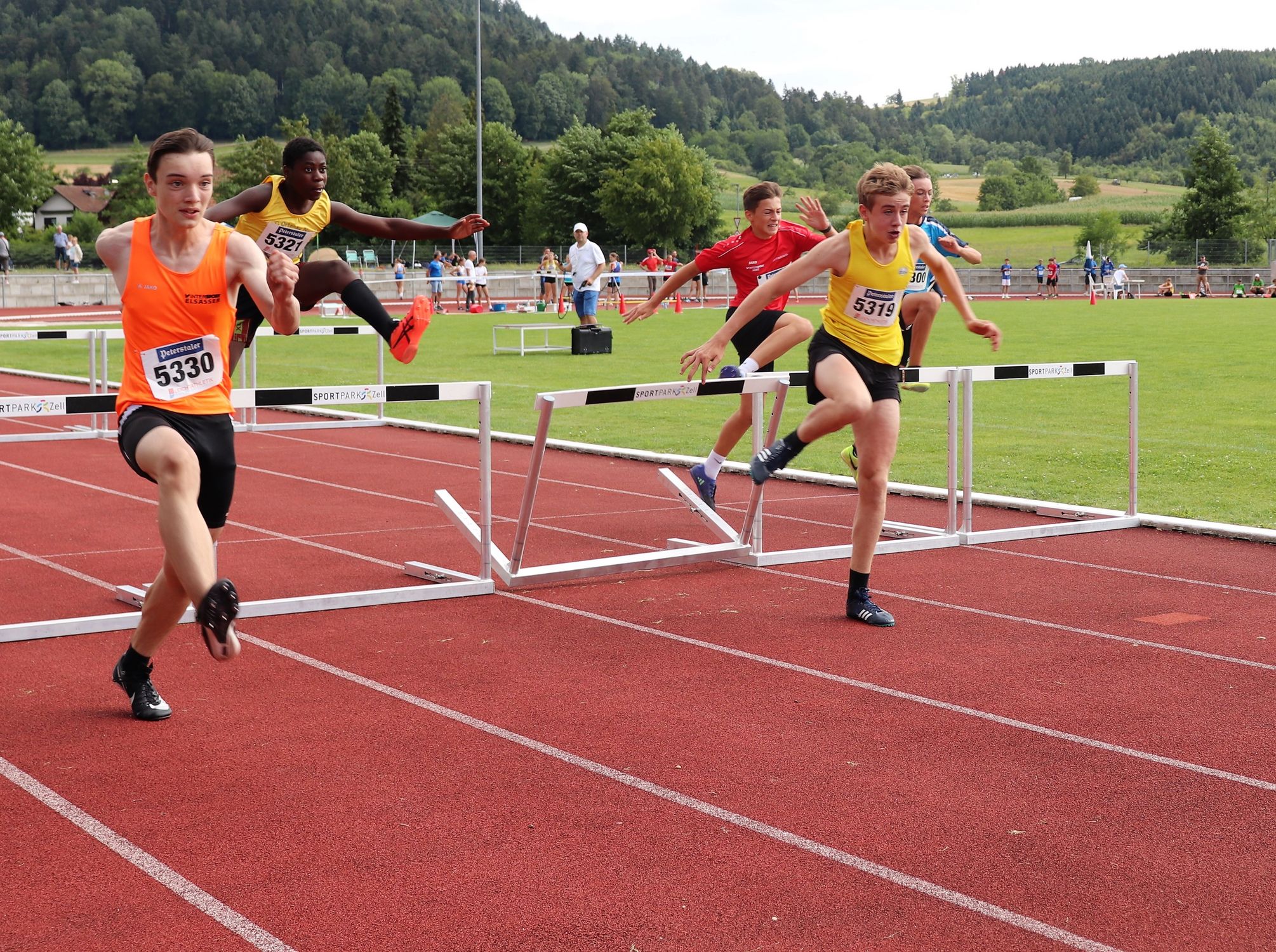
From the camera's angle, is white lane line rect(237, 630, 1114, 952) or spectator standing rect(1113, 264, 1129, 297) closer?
white lane line rect(237, 630, 1114, 952)

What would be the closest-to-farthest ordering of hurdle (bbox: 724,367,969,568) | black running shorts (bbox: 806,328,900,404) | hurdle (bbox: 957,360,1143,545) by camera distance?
black running shorts (bbox: 806,328,900,404), hurdle (bbox: 724,367,969,568), hurdle (bbox: 957,360,1143,545)

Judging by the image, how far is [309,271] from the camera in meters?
7.98

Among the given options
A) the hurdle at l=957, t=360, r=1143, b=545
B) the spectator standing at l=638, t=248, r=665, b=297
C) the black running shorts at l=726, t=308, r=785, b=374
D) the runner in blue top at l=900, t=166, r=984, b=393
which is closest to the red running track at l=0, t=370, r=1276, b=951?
the hurdle at l=957, t=360, r=1143, b=545

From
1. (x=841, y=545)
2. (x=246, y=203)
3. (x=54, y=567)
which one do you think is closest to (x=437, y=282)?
(x=246, y=203)

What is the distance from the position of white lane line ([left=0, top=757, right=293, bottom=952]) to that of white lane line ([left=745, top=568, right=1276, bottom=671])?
4035 mm

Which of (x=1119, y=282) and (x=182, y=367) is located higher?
(x=1119, y=282)

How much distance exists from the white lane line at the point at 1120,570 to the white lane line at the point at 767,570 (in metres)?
1.22

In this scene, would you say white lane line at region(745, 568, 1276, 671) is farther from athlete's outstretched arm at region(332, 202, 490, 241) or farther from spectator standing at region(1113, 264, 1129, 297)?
spectator standing at region(1113, 264, 1129, 297)

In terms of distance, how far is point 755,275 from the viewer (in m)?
8.60

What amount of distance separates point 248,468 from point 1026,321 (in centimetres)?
2666

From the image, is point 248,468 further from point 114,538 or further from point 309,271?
point 309,271

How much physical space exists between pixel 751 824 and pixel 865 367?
2975 millimetres

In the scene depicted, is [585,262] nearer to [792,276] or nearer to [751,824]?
[792,276]

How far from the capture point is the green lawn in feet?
35.2
